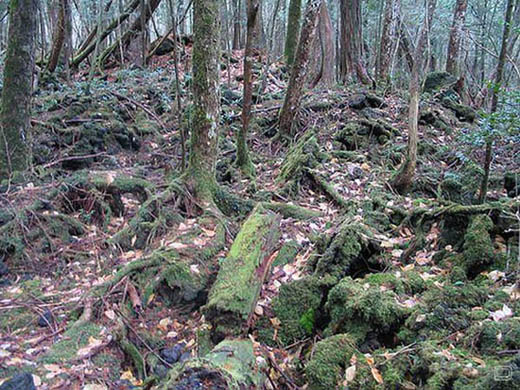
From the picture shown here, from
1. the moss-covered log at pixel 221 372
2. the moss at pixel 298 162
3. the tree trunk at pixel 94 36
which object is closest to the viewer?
the moss-covered log at pixel 221 372

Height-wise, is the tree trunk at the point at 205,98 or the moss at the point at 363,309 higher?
the tree trunk at the point at 205,98

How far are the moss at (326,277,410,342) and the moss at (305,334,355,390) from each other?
295 mm

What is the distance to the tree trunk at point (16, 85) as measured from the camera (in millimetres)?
6668

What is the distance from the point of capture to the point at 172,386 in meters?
2.66

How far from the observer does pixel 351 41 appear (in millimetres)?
11836

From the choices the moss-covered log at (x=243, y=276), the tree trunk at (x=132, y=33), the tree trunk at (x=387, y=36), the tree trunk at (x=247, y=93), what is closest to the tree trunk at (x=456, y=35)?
the tree trunk at (x=387, y=36)

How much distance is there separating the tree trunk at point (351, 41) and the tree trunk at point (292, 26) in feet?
4.28

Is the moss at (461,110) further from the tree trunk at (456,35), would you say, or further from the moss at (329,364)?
the moss at (329,364)

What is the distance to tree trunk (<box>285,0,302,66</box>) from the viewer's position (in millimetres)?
11492

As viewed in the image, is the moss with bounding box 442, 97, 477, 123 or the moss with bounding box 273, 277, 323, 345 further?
the moss with bounding box 442, 97, 477, 123

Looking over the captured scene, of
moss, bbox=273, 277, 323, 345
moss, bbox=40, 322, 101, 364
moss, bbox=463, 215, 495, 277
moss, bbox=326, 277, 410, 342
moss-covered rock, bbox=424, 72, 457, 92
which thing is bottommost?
moss, bbox=40, 322, 101, 364

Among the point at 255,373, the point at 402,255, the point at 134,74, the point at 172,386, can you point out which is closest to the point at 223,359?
the point at 255,373

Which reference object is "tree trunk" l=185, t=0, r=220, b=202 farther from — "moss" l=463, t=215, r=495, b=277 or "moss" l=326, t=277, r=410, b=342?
"moss" l=463, t=215, r=495, b=277

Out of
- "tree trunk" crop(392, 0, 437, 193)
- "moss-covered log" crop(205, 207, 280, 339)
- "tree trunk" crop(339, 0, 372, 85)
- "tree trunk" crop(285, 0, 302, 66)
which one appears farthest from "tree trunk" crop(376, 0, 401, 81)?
"moss-covered log" crop(205, 207, 280, 339)
